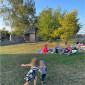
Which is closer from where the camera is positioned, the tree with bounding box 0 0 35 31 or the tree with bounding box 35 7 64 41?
the tree with bounding box 35 7 64 41

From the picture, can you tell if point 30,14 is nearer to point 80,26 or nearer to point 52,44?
point 80,26

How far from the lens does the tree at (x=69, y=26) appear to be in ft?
38.7

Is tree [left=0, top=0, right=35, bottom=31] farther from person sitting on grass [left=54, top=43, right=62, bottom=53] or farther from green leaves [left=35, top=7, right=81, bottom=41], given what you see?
person sitting on grass [left=54, top=43, right=62, bottom=53]

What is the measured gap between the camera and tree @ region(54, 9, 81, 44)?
464 inches

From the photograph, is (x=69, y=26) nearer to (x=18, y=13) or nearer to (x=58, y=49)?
(x=58, y=49)

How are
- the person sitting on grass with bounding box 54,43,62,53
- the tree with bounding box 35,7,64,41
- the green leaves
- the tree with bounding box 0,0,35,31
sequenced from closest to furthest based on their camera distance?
the person sitting on grass with bounding box 54,43,62,53 < the tree with bounding box 35,7,64,41 < the green leaves < the tree with bounding box 0,0,35,31

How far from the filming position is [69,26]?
39.1 ft

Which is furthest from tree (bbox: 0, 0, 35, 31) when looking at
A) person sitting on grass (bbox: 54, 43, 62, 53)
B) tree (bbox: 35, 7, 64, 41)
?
person sitting on grass (bbox: 54, 43, 62, 53)

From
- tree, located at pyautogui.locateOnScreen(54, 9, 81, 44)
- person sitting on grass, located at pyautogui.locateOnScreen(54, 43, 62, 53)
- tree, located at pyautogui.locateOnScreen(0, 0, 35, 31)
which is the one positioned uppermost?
tree, located at pyautogui.locateOnScreen(0, 0, 35, 31)

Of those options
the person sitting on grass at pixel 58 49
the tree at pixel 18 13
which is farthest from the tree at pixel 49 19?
the tree at pixel 18 13

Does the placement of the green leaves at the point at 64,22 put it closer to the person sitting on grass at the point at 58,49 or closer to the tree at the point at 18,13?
the person sitting on grass at the point at 58,49

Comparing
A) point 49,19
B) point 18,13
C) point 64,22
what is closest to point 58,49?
point 49,19

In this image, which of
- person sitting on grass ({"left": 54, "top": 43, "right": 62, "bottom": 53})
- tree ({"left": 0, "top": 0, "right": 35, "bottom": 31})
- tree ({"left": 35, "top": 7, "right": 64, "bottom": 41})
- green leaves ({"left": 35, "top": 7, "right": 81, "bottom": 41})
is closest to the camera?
person sitting on grass ({"left": 54, "top": 43, "right": 62, "bottom": 53})

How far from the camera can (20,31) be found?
19891 mm
